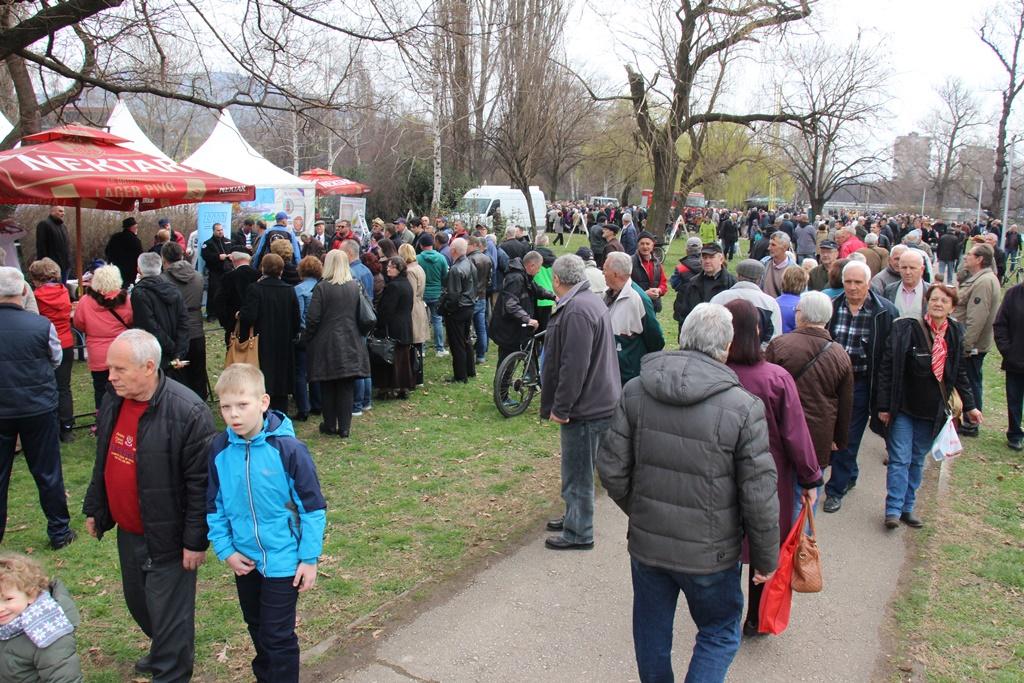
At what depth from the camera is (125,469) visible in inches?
139

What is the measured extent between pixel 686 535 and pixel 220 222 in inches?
554

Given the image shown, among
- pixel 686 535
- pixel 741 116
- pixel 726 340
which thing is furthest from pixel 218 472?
pixel 741 116

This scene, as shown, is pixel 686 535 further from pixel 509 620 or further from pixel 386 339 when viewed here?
pixel 386 339

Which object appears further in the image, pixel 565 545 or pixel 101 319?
pixel 101 319

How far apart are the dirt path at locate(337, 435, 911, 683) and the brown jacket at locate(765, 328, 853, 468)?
970 millimetres

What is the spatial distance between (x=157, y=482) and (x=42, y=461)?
8.15 ft

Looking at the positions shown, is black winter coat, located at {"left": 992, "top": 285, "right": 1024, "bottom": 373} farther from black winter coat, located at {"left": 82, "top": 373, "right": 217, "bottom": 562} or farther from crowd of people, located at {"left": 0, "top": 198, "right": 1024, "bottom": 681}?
black winter coat, located at {"left": 82, "top": 373, "right": 217, "bottom": 562}

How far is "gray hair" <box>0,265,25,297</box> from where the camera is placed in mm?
5070

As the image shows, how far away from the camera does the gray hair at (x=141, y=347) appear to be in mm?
3389

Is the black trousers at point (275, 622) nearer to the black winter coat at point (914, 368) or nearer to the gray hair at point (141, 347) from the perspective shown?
the gray hair at point (141, 347)

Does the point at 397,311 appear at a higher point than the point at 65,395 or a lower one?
higher

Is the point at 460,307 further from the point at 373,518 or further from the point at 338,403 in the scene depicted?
the point at 373,518

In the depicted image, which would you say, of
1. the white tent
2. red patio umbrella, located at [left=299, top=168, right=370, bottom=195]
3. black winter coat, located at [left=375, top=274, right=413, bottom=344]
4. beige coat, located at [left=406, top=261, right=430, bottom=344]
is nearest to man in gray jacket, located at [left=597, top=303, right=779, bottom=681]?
black winter coat, located at [left=375, top=274, right=413, bottom=344]

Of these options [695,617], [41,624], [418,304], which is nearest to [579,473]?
[695,617]
